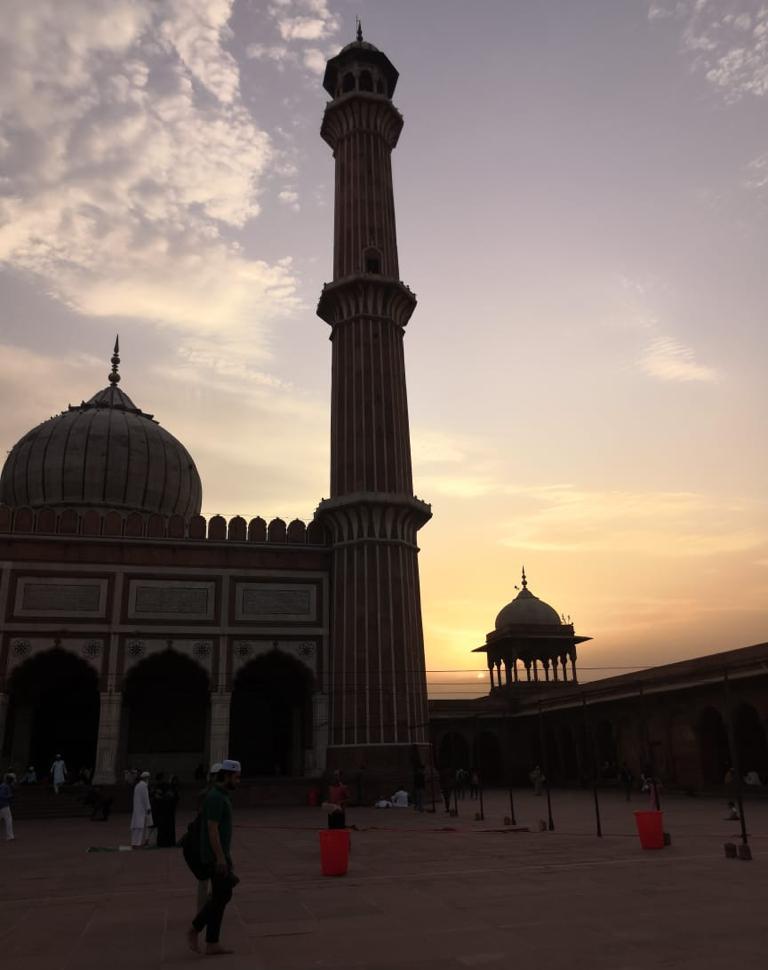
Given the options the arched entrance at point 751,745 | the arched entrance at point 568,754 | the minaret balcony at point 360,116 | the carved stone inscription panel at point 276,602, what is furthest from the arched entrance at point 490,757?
the minaret balcony at point 360,116

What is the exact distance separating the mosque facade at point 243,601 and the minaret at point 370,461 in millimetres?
68

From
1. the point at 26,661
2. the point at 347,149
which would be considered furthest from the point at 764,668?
the point at 347,149

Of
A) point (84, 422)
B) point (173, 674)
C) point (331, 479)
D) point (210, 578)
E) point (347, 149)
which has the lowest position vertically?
point (173, 674)

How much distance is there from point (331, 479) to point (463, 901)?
70.5 ft

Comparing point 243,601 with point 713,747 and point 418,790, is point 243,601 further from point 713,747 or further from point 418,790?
point 713,747

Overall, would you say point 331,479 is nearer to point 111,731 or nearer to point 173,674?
point 173,674

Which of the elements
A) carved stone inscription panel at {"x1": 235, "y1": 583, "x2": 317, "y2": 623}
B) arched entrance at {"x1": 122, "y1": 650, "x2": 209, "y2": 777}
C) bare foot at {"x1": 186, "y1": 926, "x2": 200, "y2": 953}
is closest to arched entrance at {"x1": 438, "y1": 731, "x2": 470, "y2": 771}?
arched entrance at {"x1": 122, "y1": 650, "x2": 209, "y2": 777}

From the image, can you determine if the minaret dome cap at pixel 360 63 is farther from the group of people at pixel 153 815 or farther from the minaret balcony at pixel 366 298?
the group of people at pixel 153 815

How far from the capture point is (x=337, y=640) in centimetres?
2609

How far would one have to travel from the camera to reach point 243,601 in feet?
88.0

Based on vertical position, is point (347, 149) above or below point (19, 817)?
above

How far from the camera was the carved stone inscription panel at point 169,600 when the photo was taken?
26.0 meters

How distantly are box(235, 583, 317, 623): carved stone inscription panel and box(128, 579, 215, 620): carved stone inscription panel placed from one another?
1.07 meters

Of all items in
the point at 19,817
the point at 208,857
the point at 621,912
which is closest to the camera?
the point at 208,857
